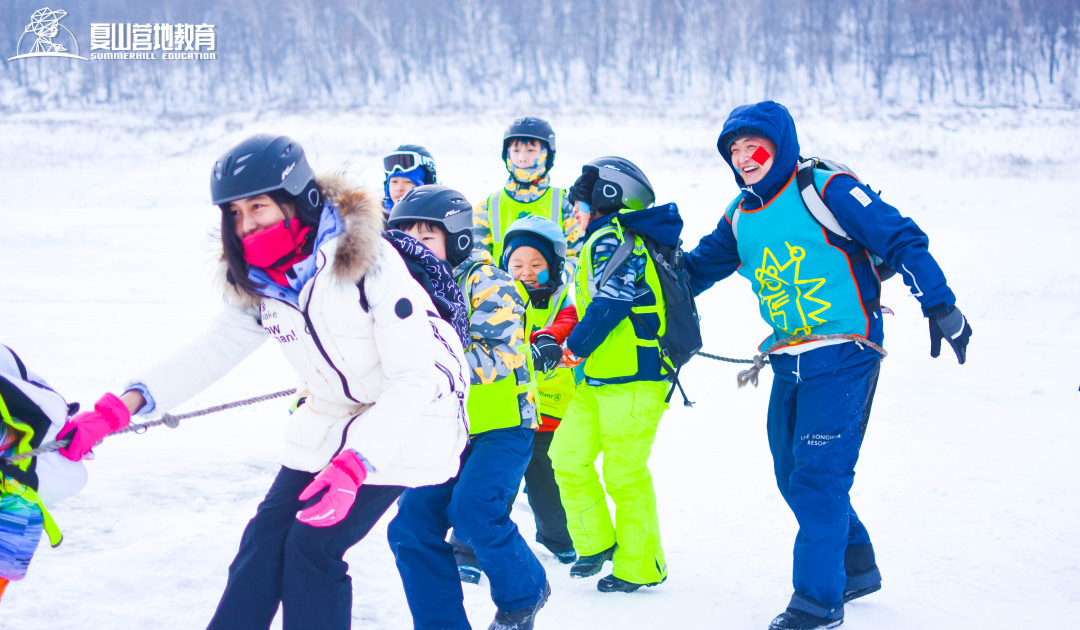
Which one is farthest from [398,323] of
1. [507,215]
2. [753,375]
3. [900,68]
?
[900,68]

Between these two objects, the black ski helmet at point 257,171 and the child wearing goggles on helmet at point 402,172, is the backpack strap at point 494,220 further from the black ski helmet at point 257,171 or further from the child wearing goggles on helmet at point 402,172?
the black ski helmet at point 257,171

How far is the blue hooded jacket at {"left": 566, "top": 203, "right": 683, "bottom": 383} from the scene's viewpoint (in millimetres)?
3602

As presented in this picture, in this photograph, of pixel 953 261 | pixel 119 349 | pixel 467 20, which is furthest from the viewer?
pixel 467 20

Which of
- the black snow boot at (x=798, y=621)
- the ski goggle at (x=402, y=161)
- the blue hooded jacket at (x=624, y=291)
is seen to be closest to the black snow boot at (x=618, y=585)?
the black snow boot at (x=798, y=621)

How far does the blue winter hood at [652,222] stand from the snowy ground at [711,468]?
4.26 feet

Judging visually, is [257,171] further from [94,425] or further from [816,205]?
[816,205]

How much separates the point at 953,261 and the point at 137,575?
47.6 ft

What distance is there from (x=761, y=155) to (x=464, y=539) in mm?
1973

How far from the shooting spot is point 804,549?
10.9 feet

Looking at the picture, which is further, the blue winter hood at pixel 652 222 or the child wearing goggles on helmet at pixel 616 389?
the blue winter hood at pixel 652 222

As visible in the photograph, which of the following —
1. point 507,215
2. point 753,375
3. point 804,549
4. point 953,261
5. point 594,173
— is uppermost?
point 594,173

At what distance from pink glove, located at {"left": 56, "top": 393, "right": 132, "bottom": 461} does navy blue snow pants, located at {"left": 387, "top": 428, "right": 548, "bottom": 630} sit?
1.05 meters

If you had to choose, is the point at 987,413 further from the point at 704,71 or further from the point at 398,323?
the point at 704,71

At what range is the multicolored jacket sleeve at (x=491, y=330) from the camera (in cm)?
324
